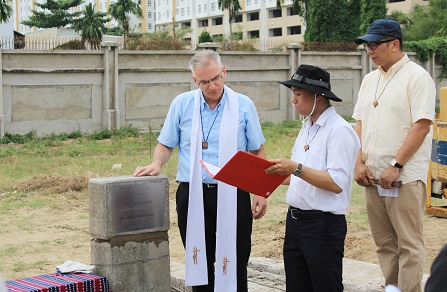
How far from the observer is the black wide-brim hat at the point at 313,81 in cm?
412

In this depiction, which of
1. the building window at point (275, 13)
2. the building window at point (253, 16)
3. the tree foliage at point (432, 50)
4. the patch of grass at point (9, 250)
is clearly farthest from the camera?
the building window at point (253, 16)

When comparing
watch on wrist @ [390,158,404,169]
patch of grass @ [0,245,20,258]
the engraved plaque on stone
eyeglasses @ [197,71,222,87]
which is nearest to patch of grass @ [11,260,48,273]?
patch of grass @ [0,245,20,258]

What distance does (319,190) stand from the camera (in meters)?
4.15

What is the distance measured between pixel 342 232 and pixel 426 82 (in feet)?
4.08

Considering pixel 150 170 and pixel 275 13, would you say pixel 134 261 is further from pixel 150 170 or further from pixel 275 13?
pixel 275 13

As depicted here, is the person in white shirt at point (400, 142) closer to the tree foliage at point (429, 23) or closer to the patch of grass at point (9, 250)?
the patch of grass at point (9, 250)

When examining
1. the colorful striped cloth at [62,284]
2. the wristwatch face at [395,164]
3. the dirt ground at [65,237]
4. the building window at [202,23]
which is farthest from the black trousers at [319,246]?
the building window at [202,23]

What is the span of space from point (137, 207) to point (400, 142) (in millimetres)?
1903

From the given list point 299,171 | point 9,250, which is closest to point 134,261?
point 299,171

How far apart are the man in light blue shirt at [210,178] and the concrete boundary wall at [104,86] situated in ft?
50.8

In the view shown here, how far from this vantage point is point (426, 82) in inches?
188

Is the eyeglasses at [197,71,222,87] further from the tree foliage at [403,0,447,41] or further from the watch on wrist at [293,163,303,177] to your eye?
the tree foliage at [403,0,447,41]

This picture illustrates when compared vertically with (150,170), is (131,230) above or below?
below

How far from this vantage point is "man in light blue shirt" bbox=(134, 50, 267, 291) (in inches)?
190
